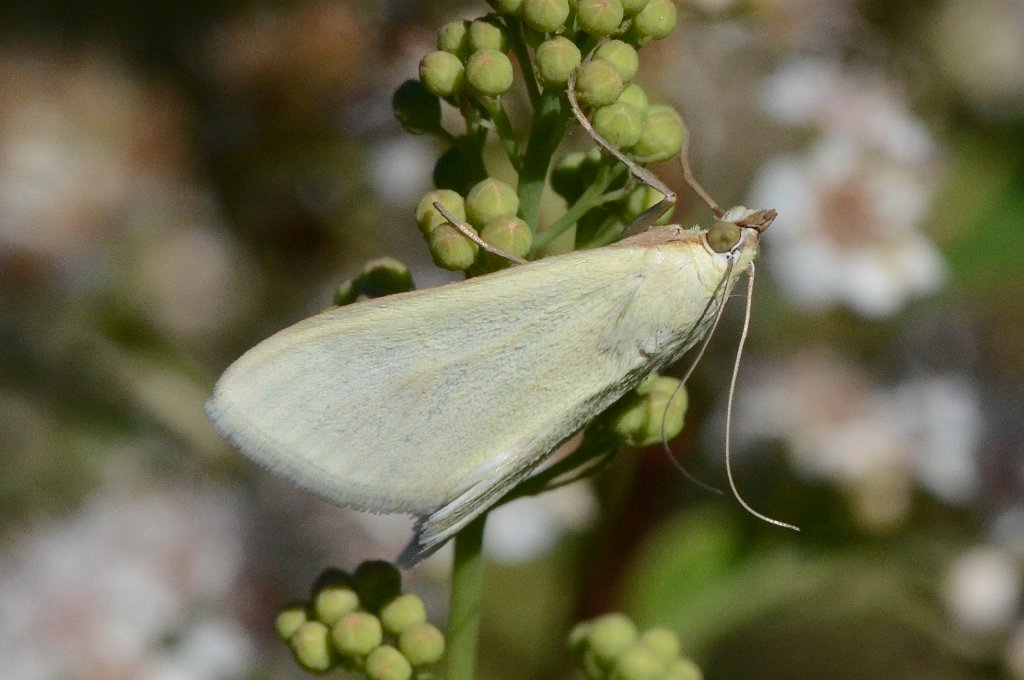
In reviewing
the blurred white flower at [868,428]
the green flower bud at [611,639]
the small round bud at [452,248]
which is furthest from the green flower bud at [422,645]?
the blurred white flower at [868,428]

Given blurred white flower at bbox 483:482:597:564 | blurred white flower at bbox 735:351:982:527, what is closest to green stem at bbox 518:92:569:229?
blurred white flower at bbox 483:482:597:564

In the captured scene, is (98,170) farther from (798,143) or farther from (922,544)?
(922,544)

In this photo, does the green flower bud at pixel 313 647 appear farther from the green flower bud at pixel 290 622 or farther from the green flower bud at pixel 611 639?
the green flower bud at pixel 611 639

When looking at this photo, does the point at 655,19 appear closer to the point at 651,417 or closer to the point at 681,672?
the point at 651,417

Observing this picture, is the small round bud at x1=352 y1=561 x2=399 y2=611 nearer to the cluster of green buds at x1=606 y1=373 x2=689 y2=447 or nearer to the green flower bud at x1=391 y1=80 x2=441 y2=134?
the cluster of green buds at x1=606 y1=373 x2=689 y2=447

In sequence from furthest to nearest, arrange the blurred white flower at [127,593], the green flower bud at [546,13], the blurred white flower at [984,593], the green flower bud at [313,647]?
the blurred white flower at [984,593]
the blurred white flower at [127,593]
the green flower bud at [313,647]
the green flower bud at [546,13]

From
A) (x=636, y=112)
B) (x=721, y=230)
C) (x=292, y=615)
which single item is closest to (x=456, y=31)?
(x=636, y=112)
